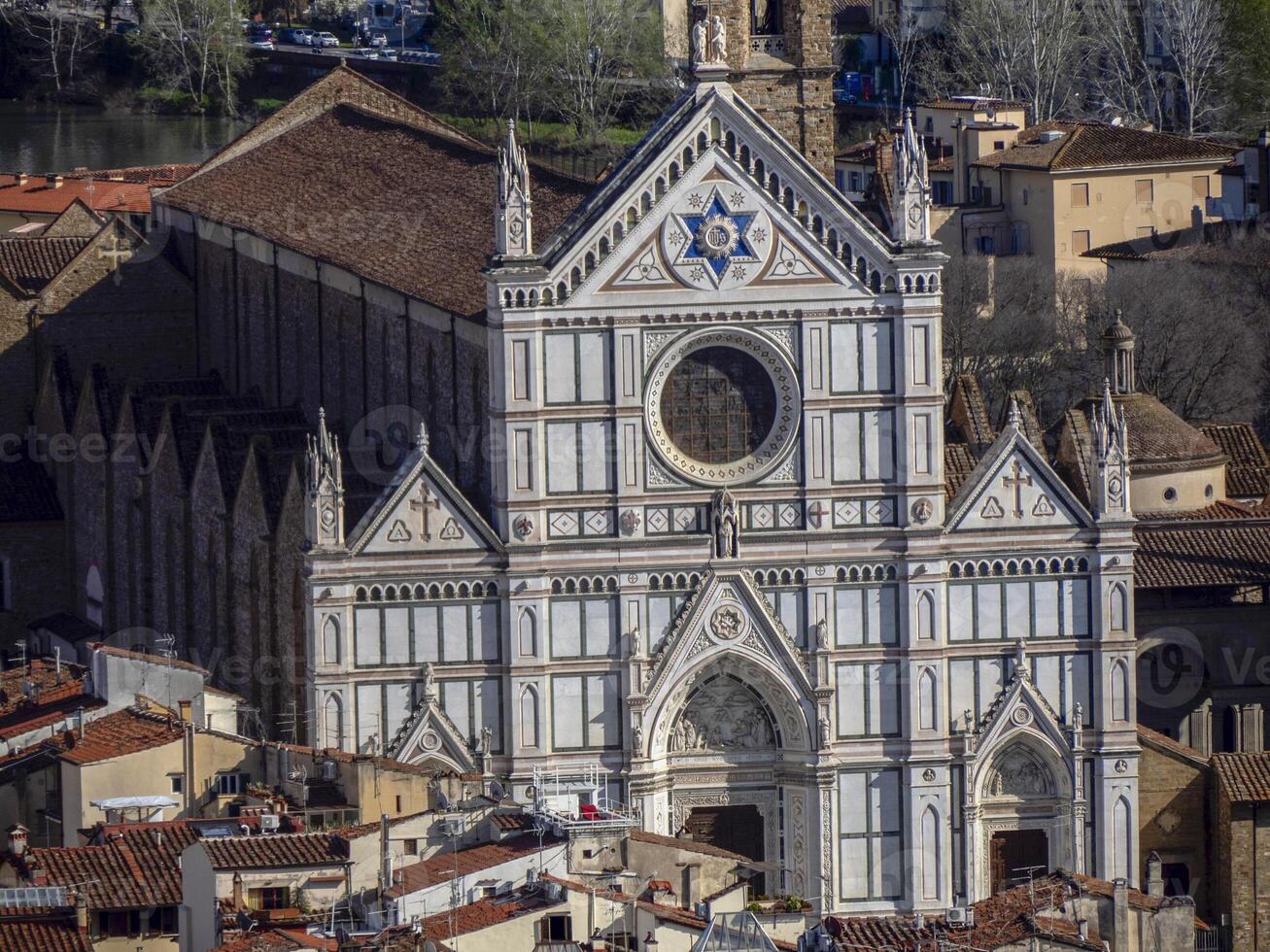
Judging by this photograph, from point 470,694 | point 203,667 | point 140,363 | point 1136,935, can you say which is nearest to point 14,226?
point 140,363

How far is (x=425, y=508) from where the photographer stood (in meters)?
70.6

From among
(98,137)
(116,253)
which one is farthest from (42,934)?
(98,137)

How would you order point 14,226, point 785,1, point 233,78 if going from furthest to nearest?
point 233,78
point 14,226
point 785,1

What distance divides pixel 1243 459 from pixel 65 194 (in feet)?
135

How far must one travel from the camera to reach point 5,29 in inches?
6555

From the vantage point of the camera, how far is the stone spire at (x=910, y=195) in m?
70.2

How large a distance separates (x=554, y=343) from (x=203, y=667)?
35.2 feet

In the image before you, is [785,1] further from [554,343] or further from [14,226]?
[14,226]

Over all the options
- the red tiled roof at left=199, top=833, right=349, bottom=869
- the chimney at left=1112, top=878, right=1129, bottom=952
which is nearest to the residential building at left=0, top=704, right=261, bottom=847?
the red tiled roof at left=199, top=833, right=349, bottom=869

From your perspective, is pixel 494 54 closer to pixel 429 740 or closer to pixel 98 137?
pixel 98 137

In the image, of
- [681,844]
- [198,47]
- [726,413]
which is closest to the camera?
[681,844]

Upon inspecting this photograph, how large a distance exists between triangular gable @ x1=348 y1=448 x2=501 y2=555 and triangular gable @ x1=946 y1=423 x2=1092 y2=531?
6.60 meters

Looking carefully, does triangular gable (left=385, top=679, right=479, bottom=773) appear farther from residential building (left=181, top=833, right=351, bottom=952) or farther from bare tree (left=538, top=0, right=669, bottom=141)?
bare tree (left=538, top=0, right=669, bottom=141)

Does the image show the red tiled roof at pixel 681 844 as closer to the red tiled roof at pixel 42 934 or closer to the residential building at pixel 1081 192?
the red tiled roof at pixel 42 934
